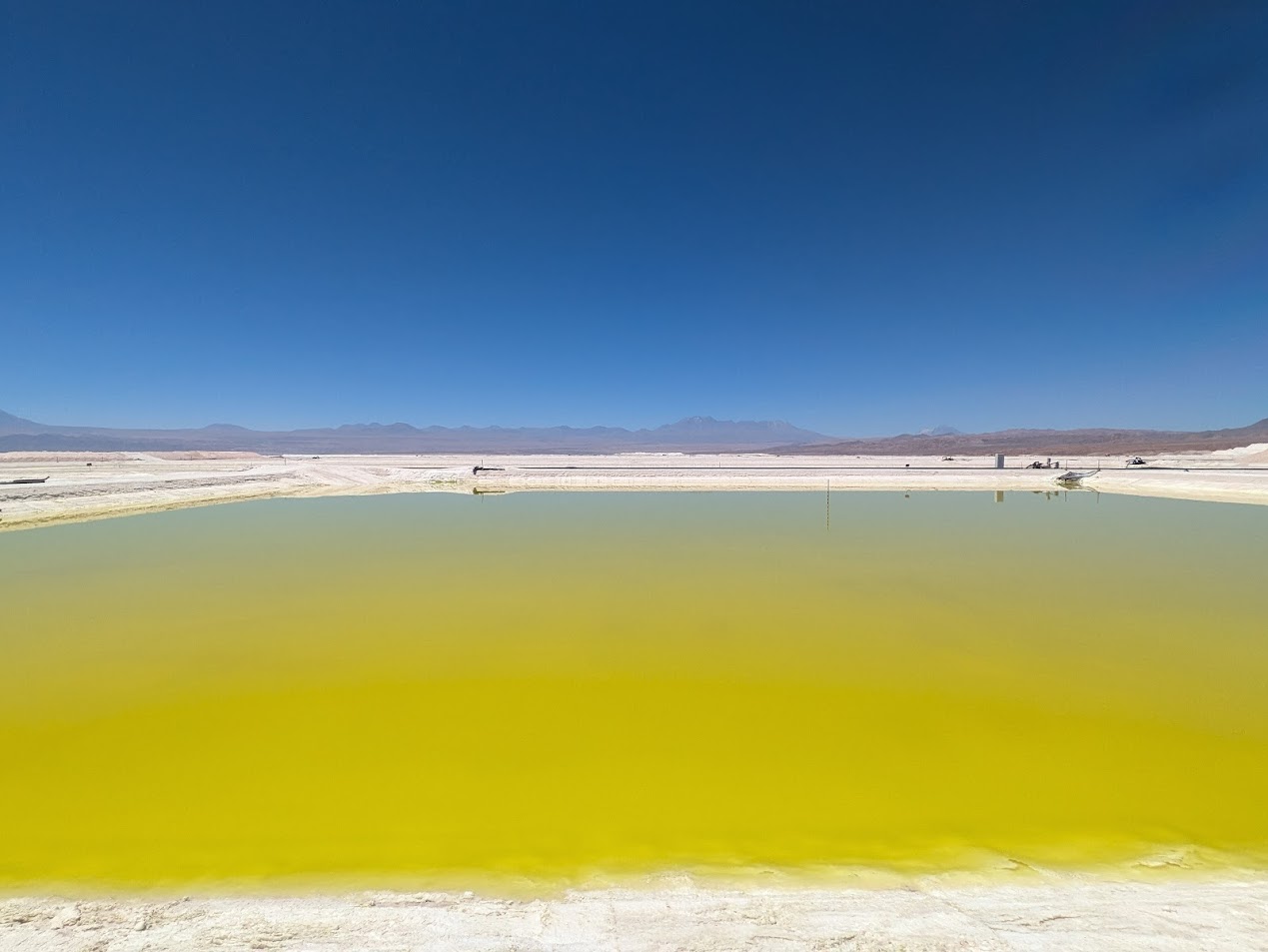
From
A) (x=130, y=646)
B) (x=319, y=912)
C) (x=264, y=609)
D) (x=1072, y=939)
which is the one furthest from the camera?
(x=264, y=609)

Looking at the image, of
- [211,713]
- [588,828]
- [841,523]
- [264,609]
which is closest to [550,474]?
[841,523]

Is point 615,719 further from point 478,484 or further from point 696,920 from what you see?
point 478,484

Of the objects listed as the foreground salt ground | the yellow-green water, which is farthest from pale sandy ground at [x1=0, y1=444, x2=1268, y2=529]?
the foreground salt ground

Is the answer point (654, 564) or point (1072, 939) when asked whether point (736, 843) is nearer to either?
point (1072, 939)

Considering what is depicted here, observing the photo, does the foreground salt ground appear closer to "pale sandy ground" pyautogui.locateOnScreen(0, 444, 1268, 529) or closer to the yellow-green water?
the yellow-green water

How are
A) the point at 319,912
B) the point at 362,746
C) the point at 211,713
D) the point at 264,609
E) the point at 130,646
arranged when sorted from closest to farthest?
the point at 319,912
the point at 362,746
the point at 211,713
the point at 130,646
the point at 264,609

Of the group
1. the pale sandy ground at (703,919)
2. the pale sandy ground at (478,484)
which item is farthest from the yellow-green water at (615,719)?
the pale sandy ground at (478,484)
